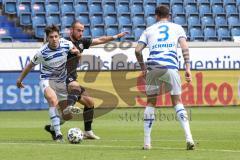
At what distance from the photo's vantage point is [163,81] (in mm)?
11250

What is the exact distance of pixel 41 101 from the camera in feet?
78.7

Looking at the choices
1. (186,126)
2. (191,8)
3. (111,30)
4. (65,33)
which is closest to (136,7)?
(111,30)

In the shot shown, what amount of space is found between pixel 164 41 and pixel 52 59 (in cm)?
288

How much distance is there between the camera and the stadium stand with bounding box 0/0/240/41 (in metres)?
27.1

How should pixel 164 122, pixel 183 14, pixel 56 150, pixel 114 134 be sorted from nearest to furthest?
1. pixel 56 150
2. pixel 114 134
3. pixel 164 122
4. pixel 183 14

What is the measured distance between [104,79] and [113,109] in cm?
133

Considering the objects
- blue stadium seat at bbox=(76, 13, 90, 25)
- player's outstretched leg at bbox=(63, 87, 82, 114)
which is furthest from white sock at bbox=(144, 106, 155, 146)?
blue stadium seat at bbox=(76, 13, 90, 25)

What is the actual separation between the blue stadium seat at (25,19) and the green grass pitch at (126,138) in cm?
510

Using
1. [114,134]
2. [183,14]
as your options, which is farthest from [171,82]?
[183,14]

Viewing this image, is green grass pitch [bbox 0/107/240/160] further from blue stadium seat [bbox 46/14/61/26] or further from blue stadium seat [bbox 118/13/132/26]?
blue stadium seat [bbox 118/13/132/26]

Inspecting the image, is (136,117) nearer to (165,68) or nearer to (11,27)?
(11,27)

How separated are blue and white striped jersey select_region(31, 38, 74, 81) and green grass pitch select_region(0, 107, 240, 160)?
125cm

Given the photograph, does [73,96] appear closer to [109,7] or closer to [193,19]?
[109,7]

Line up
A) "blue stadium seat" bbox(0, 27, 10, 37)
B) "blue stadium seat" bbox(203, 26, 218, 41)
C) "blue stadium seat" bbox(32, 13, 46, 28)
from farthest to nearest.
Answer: "blue stadium seat" bbox(203, 26, 218, 41), "blue stadium seat" bbox(32, 13, 46, 28), "blue stadium seat" bbox(0, 27, 10, 37)
